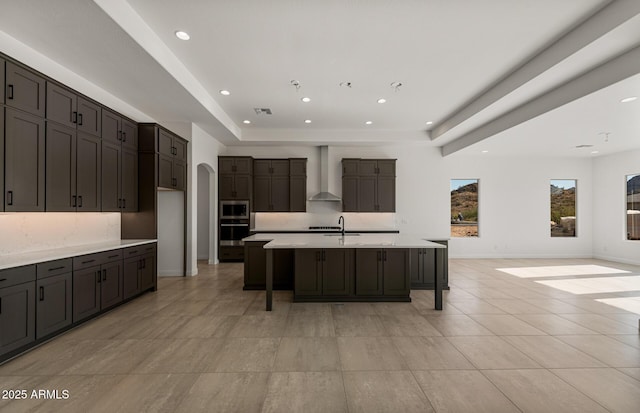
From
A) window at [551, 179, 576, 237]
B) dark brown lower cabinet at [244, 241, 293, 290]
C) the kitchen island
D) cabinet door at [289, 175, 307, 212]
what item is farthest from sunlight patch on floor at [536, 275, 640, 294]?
cabinet door at [289, 175, 307, 212]

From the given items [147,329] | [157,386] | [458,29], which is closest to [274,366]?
[157,386]

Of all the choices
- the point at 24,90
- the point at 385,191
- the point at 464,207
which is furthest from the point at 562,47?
the point at 464,207

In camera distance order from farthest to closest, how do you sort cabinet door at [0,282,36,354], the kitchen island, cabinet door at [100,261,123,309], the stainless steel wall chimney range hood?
1. the stainless steel wall chimney range hood
2. the kitchen island
3. cabinet door at [100,261,123,309]
4. cabinet door at [0,282,36,354]

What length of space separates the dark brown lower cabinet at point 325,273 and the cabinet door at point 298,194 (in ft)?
11.6

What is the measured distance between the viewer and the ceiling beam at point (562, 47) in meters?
2.63

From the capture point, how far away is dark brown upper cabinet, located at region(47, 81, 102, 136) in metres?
3.11

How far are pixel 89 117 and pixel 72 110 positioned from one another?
27cm

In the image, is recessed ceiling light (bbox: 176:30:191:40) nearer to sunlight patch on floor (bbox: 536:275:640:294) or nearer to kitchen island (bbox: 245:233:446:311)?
kitchen island (bbox: 245:233:446:311)

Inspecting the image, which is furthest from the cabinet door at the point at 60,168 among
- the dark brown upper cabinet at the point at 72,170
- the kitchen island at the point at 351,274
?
the kitchen island at the point at 351,274

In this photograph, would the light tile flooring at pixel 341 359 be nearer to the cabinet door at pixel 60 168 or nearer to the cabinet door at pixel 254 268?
the cabinet door at pixel 254 268

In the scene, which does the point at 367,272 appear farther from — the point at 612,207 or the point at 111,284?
the point at 612,207

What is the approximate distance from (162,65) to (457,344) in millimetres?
4603

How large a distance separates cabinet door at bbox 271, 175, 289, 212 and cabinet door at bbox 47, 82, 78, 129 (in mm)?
4638

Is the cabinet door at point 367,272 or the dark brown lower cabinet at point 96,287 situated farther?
the cabinet door at point 367,272
